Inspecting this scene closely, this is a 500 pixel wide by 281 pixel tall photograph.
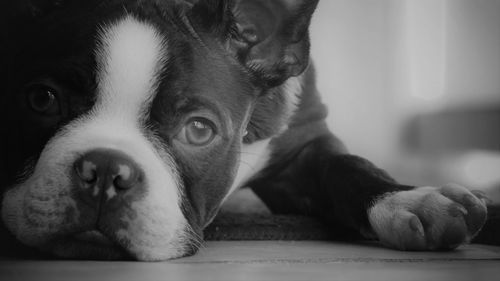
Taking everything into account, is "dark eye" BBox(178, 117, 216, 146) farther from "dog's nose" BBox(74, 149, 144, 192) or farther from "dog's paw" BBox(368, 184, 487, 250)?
"dog's paw" BBox(368, 184, 487, 250)

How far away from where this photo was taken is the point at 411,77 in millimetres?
2232

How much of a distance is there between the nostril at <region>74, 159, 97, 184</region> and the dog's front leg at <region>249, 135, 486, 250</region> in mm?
709

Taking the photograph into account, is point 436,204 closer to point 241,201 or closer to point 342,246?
point 342,246

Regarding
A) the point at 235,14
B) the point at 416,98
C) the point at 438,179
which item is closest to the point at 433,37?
the point at 416,98

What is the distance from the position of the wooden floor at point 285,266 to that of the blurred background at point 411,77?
557 mm

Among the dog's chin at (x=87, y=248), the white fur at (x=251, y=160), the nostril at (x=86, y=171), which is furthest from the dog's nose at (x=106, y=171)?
the white fur at (x=251, y=160)

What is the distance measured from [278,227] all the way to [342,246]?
9.0 inches

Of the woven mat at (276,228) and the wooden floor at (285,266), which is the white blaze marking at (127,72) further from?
the woven mat at (276,228)

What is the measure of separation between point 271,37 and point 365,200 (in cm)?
50

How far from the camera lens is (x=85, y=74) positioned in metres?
1.55

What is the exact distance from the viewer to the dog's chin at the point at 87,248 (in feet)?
4.79

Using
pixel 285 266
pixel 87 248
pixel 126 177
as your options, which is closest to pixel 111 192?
pixel 126 177

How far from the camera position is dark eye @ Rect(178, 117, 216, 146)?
161 cm

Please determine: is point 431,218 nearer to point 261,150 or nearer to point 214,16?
point 261,150
